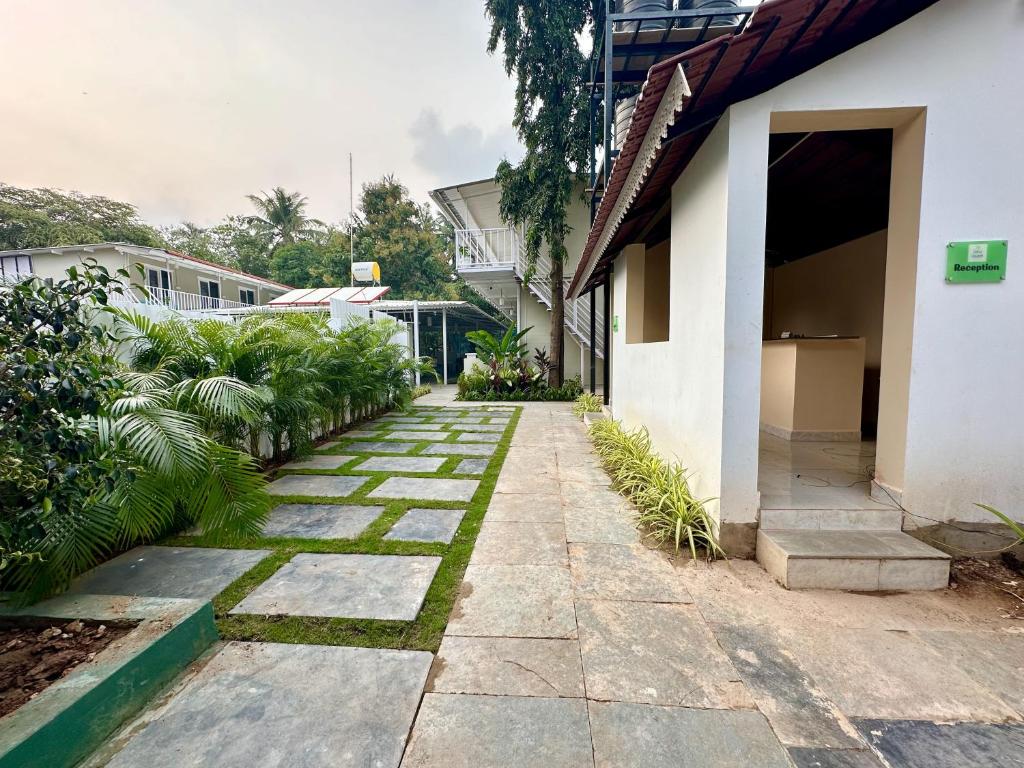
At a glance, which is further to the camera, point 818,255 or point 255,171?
point 255,171

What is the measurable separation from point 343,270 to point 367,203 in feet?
13.9

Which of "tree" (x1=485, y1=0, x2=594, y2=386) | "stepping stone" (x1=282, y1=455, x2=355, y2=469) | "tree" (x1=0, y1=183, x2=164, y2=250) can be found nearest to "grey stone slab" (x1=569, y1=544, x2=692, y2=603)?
"stepping stone" (x1=282, y1=455, x2=355, y2=469)

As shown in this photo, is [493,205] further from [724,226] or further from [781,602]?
[781,602]

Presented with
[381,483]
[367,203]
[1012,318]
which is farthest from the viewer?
[367,203]

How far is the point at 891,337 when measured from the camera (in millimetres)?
2732

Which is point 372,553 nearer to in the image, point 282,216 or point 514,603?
point 514,603

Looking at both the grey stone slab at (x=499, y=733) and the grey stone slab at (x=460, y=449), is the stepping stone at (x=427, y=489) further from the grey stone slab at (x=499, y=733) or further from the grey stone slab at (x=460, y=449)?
the grey stone slab at (x=499, y=733)

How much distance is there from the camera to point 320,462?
512cm

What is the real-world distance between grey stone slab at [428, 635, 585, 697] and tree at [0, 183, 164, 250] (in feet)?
86.4

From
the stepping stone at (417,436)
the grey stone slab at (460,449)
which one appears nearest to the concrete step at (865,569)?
the grey stone slab at (460,449)

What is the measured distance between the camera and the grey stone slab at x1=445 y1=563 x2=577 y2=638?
2.02 meters

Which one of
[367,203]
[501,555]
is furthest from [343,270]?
[501,555]

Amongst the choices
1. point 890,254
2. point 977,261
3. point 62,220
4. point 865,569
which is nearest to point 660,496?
point 865,569

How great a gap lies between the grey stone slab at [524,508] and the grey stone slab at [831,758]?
2070mm
